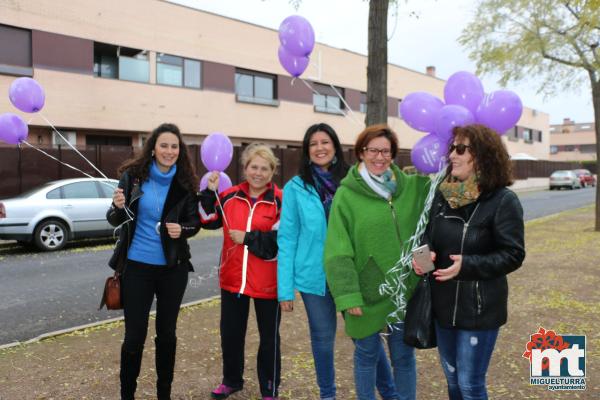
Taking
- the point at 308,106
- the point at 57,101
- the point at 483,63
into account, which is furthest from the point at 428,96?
the point at 308,106

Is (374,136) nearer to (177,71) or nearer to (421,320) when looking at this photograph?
(421,320)

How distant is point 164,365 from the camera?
336 centimetres

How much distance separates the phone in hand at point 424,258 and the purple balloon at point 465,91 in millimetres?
Answer: 1047

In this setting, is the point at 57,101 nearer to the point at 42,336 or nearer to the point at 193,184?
the point at 42,336

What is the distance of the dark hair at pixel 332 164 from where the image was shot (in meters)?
3.13

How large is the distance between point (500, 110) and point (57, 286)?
21.9 feet

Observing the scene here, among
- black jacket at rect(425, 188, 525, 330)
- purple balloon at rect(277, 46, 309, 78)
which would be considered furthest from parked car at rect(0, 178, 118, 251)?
black jacket at rect(425, 188, 525, 330)

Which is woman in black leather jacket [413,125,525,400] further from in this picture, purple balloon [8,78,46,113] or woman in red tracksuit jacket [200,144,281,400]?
purple balloon [8,78,46,113]

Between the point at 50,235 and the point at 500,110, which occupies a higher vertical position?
the point at 500,110

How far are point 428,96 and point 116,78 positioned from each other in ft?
58.4

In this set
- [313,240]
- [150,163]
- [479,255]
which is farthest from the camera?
[150,163]

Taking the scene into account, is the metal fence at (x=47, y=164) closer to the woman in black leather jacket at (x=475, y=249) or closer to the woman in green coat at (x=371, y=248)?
the woman in green coat at (x=371, y=248)

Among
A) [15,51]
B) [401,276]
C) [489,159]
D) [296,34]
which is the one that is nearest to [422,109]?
[489,159]

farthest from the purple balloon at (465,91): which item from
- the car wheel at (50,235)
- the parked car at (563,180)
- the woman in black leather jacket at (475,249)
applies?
the parked car at (563,180)
